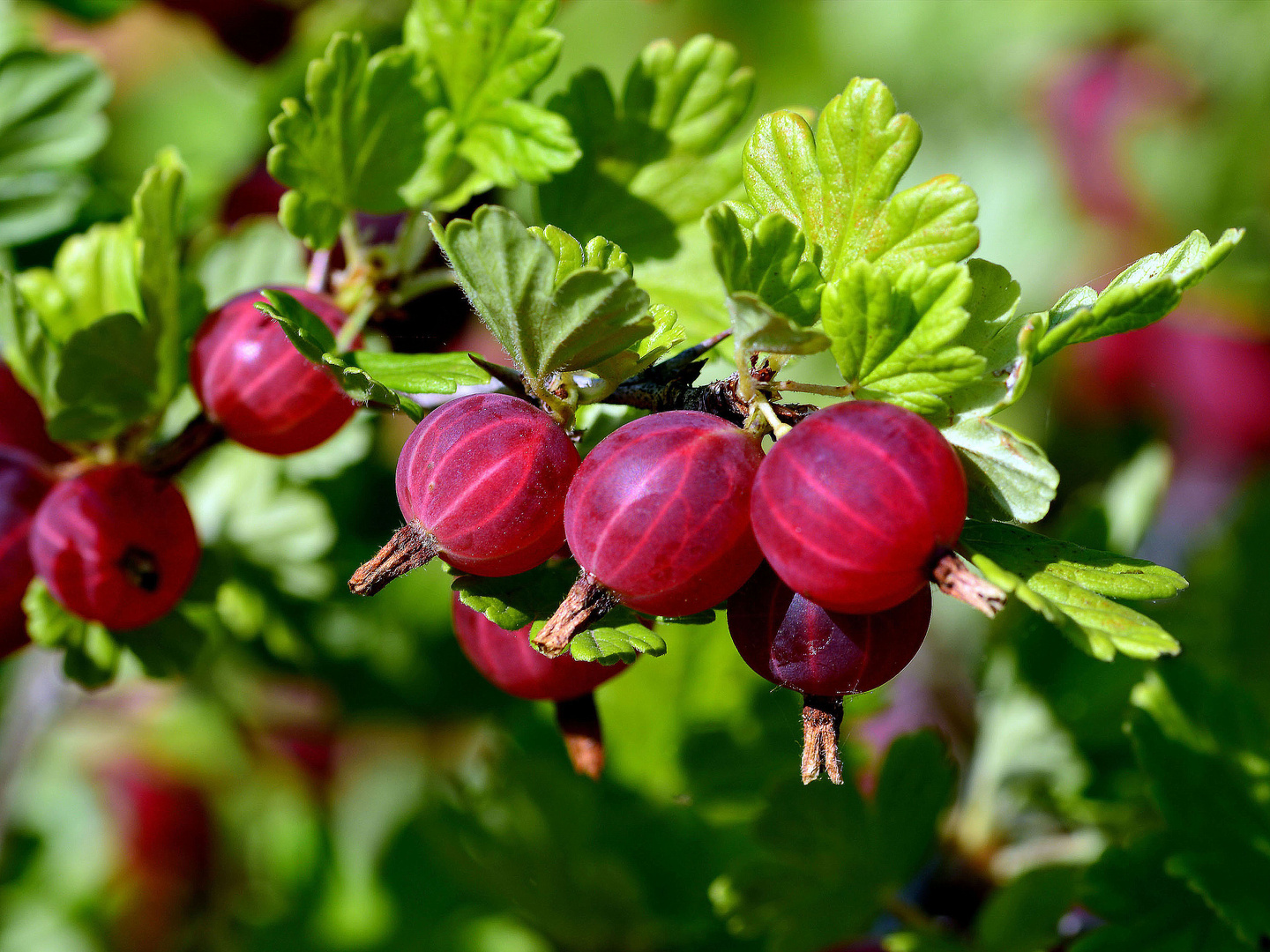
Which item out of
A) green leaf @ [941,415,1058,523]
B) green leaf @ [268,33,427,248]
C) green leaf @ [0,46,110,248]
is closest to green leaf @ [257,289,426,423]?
green leaf @ [268,33,427,248]

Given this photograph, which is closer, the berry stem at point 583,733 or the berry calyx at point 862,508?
the berry calyx at point 862,508

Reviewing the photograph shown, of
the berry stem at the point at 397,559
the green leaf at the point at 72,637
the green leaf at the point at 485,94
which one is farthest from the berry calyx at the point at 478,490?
the green leaf at the point at 72,637

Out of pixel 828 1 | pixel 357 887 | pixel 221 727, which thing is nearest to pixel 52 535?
pixel 357 887

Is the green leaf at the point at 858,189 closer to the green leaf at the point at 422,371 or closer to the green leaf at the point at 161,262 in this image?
the green leaf at the point at 422,371

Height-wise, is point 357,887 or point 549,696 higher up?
point 549,696

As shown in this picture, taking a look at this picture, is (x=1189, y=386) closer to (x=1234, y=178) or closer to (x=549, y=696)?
(x=1234, y=178)

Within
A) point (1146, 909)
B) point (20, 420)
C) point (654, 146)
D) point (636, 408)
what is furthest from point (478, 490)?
point (1146, 909)

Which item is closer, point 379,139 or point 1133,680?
point 379,139
